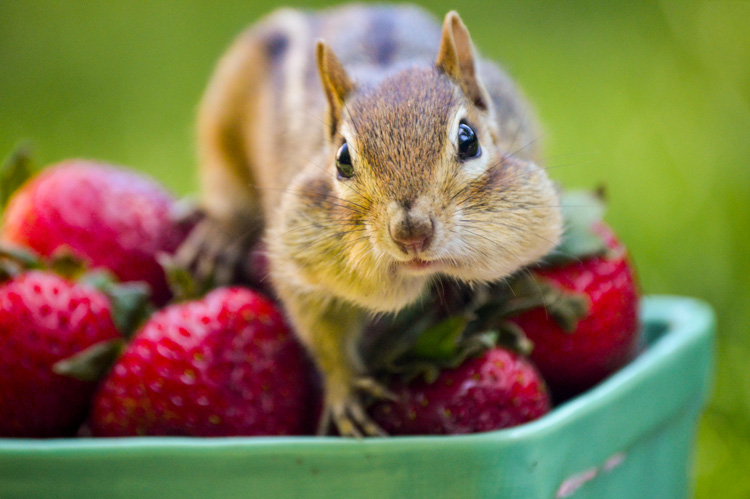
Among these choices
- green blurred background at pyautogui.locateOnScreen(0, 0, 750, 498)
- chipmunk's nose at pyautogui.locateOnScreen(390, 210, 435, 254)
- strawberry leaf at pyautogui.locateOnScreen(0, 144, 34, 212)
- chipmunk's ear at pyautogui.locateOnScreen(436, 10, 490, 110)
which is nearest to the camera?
chipmunk's nose at pyautogui.locateOnScreen(390, 210, 435, 254)

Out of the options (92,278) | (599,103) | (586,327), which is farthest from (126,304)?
(599,103)

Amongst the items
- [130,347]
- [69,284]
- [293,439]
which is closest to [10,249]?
[69,284]

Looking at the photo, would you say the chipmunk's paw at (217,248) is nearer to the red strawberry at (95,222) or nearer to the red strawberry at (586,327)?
the red strawberry at (95,222)

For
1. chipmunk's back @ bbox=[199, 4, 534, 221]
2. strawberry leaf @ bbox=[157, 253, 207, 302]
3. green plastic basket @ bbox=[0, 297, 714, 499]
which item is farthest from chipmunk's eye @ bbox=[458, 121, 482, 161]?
strawberry leaf @ bbox=[157, 253, 207, 302]

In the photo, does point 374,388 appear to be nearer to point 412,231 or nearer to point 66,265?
point 412,231

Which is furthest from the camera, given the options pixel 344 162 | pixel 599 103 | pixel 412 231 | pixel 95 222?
pixel 599 103

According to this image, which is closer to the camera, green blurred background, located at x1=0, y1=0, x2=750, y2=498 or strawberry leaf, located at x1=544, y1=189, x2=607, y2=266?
strawberry leaf, located at x1=544, y1=189, x2=607, y2=266

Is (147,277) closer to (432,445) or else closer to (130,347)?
(130,347)

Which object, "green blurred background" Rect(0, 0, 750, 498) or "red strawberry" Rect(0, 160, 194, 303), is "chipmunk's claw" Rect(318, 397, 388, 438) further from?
"green blurred background" Rect(0, 0, 750, 498)

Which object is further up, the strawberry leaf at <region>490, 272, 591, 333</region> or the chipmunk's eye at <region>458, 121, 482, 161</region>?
the chipmunk's eye at <region>458, 121, 482, 161</region>
